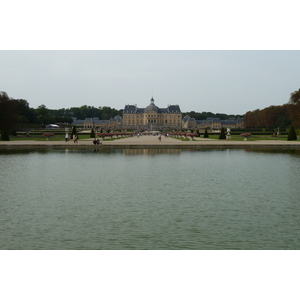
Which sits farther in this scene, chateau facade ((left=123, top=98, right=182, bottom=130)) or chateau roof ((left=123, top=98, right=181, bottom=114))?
chateau roof ((left=123, top=98, right=181, bottom=114))

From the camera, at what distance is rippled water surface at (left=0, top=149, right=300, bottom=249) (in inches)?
231

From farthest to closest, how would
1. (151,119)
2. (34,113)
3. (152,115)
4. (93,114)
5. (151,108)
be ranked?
(93,114) < (151,108) < (152,115) < (151,119) < (34,113)

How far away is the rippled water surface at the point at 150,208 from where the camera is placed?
5867 mm

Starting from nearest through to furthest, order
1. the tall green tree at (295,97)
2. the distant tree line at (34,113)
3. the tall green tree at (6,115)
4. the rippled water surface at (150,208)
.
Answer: the rippled water surface at (150,208) < the tall green tree at (6,115) < the distant tree line at (34,113) < the tall green tree at (295,97)

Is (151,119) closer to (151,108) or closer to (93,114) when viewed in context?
(151,108)

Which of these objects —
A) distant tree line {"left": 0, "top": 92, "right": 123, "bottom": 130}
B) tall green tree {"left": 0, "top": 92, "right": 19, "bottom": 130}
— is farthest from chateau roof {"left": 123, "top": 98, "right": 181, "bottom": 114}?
tall green tree {"left": 0, "top": 92, "right": 19, "bottom": 130}

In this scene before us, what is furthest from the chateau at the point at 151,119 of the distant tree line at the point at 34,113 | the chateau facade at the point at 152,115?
the distant tree line at the point at 34,113

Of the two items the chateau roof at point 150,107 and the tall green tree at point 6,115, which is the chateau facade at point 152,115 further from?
the tall green tree at point 6,115

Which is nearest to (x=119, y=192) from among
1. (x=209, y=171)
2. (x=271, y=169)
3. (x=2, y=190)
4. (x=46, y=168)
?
(x=2, y=190)

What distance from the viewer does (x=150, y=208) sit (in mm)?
7637

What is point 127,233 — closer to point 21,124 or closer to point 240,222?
point 240,222

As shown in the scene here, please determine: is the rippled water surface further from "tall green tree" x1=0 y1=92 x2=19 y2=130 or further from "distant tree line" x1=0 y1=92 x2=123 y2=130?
"distant tree line" x1=0 y1=92 x2=123 y2=130

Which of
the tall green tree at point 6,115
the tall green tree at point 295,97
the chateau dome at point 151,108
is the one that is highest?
the chateau dome at point 151,108

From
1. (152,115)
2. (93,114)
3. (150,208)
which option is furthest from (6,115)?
(93,114)
